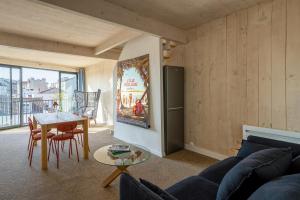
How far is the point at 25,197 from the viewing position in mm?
2189

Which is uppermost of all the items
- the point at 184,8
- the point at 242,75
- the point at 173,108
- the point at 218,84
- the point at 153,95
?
the point at 184,8

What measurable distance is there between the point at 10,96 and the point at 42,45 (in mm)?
3092

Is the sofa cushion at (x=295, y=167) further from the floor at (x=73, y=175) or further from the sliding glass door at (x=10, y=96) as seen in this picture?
the sliding glass door at (x=10, y=96)

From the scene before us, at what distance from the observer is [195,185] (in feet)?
5.08

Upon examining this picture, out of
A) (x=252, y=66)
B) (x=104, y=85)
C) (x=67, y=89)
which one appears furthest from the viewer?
(x=67, y=89)

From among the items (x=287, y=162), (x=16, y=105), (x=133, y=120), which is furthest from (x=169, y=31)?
(x=16, y=105)

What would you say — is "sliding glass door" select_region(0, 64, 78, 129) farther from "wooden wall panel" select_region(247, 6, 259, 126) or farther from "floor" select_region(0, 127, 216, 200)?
"wooden wall panel" select_region(247, 6, 259, 126)

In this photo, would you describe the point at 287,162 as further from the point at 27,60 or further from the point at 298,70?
the point at 27,60

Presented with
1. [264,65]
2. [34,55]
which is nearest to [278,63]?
[264,65]

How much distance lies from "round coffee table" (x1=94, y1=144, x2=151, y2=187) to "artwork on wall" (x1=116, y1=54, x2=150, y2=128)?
1333mm

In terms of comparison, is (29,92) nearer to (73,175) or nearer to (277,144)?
(73,175)

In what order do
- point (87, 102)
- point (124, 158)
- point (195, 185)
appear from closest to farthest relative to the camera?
point (195, 185) → point (124, 158) → point (87, 102)

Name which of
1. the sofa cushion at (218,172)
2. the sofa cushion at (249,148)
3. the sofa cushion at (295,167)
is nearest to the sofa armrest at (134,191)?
the sofa cushion at (218,172)

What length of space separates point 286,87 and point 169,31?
212 cm
